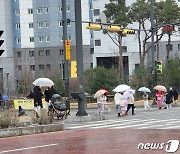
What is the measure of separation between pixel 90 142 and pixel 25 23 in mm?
69173

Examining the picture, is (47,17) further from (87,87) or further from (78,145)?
(78,145)

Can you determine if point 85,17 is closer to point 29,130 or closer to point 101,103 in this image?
point 101,103

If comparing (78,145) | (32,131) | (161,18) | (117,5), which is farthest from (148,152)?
(117,5)

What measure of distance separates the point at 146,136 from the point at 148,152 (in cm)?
411

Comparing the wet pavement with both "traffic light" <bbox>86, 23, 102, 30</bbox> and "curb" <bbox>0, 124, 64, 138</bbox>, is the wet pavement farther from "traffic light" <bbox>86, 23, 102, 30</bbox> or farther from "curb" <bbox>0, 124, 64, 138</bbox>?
"traffic light" <bbox>86, 23, 102, 30</bbox>

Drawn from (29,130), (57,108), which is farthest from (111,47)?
(29,130)

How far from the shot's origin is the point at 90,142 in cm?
1445

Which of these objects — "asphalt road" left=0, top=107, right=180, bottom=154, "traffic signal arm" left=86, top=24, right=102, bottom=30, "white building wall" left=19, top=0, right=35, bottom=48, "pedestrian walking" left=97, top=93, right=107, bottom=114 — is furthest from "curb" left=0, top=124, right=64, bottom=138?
"white building wall" left=19, top=0, right=35, bottom=48

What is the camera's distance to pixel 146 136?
15758 mm

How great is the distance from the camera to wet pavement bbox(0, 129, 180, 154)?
41.1 feet

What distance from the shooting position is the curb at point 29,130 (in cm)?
1729

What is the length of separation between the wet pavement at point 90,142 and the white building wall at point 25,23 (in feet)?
211

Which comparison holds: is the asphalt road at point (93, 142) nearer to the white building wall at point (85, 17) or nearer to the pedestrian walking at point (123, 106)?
the pedestrian walking at point (123, 106)

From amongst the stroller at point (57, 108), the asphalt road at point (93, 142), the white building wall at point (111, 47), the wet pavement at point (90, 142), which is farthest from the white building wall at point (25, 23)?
the wet pavement at point (90, 142)
